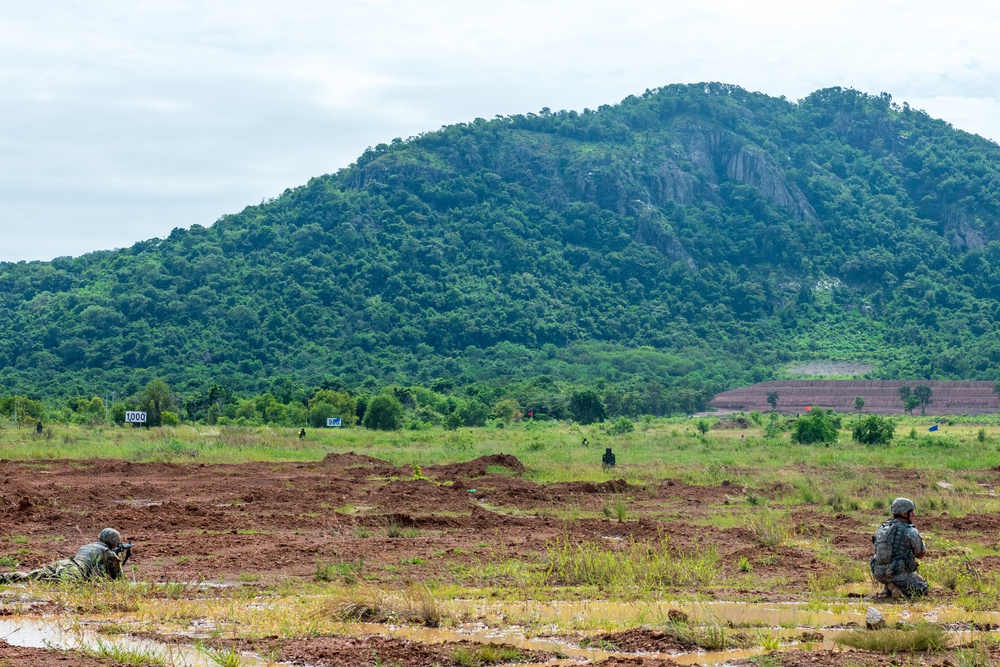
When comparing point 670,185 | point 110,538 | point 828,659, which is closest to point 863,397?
point 110,538

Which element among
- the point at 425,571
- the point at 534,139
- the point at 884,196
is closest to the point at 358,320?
the point at 534,139

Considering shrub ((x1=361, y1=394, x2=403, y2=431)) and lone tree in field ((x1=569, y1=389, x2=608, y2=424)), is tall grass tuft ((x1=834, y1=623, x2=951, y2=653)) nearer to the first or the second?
shrub ((x1=361, y1=394, x2=403, y2=431))

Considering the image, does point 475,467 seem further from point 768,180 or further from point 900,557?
point 768,180

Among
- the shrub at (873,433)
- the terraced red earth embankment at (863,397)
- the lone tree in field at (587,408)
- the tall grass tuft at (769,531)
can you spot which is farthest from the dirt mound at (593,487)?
the terraced red earth embankment at (863,397)

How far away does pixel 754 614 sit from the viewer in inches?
449

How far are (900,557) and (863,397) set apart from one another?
86.8 m

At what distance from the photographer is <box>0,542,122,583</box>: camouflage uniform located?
41.2 ft

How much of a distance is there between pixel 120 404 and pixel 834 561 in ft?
Result: 169

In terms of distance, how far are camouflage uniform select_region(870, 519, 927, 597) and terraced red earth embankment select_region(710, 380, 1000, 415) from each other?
82.1 metres

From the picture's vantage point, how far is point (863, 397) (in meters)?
95.0

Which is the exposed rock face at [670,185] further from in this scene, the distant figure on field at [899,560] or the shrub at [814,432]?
the distant figure on field at [899,560]

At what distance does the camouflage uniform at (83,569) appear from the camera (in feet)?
41.2

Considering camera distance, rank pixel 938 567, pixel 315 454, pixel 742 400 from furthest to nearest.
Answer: pixel 742 400, pixel 315 454, pixel 938 567

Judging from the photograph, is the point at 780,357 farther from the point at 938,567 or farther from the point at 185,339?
the point at 938,567
